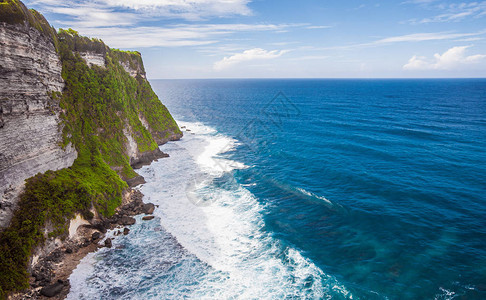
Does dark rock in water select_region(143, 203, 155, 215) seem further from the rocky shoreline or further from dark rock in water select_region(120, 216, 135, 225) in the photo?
dark rock in water select_region(120, 216, 135, 225)

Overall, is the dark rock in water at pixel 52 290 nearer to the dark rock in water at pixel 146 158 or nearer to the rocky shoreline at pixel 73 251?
the rocky shoreline at pixel 73 251

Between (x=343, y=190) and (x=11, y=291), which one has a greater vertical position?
(x=343, y=190)

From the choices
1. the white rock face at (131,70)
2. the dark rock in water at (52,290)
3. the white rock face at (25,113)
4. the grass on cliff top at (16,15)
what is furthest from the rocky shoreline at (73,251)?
the white rock face at (131,70)

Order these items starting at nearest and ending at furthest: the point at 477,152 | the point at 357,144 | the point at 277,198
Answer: the point at 277,198
the point at 477,152
the point at 357,144

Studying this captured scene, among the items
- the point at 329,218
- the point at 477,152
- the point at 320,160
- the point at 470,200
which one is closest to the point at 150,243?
the point at 329,218

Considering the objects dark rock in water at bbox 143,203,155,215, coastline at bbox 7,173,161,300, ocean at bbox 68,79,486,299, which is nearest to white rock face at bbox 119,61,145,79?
ocean at bbox 68,79,486,299

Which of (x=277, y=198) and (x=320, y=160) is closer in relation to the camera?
(x=277, y=198)

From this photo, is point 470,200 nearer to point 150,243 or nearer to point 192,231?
point 192,231
